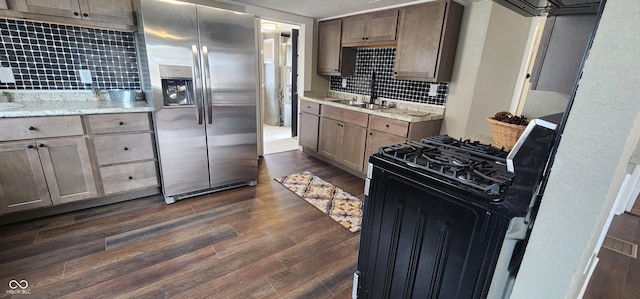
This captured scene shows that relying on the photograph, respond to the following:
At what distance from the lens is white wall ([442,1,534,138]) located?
259 cm

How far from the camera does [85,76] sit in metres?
2.59

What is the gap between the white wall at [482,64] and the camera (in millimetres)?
2586

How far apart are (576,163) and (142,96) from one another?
3.37 meters

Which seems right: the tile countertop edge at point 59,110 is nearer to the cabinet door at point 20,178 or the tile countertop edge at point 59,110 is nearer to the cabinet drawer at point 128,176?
the cabinet door at point 20,178

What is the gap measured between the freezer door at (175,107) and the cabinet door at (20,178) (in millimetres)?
852

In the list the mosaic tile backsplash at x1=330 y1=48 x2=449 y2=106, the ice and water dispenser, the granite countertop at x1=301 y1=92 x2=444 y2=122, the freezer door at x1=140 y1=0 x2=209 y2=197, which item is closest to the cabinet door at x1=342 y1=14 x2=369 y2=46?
the mosaic tile backsplash at x1=330 y1=48 x2=449 y2=106

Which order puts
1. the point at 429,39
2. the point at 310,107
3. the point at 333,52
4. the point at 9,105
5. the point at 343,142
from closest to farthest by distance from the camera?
1. the point at 9,105
2. the point at 429,39
3. the point at 343,142
4. the point at 333,52
5. the point at 310,107

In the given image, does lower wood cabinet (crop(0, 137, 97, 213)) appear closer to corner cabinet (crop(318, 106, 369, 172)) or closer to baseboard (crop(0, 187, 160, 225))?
baseboard (crop(0, 187, 160, 225))

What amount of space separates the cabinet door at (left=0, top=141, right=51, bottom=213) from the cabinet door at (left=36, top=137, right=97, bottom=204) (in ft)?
0.16

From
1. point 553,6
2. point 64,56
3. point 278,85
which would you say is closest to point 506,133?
point 553,6

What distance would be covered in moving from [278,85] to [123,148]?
3.86 m

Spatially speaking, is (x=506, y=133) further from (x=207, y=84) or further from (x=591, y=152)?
(x=207, y=84)

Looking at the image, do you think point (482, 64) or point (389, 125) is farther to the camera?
point (389, 125)

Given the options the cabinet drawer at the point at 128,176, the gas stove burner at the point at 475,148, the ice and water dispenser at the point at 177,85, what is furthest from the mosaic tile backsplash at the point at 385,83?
the cabinet drawer at the point at 128,176
